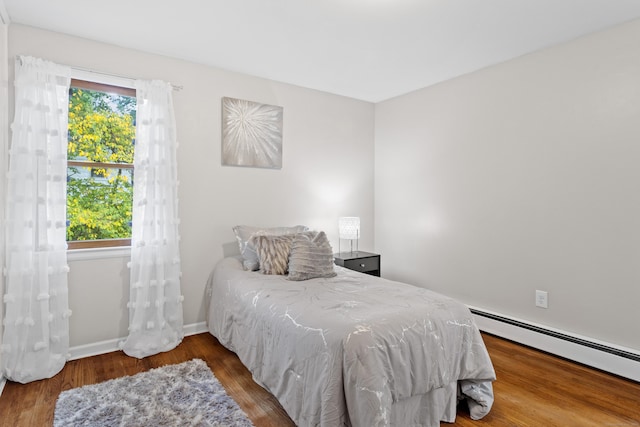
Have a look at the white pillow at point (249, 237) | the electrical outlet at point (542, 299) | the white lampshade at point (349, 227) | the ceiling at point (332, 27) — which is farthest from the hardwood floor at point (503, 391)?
the ceiling at point (332, 27)

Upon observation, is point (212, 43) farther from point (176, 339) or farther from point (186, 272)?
point (176, 339)

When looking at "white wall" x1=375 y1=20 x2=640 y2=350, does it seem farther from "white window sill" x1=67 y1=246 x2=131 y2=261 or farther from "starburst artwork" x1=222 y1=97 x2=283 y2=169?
"white window sill" x1=67 y1=246 x2=131 y2=261

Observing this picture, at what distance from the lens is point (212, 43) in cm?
286

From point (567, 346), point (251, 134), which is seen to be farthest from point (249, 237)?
point (567, 346)

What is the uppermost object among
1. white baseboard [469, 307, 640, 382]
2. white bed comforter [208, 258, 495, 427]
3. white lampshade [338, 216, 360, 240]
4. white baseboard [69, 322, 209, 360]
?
white lampshade [338, 216, 360, 240]

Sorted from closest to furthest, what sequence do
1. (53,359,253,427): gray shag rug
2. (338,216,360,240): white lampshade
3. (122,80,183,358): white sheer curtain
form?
(53,359,253,427): gray shag rug
(122,80,183,358): white sheer curtain
(338,216,360,240): white lampshade

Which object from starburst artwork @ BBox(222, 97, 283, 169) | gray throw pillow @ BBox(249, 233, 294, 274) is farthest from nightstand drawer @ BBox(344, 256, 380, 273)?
starburst artwork @ BBox(222, 97, 283, 169)

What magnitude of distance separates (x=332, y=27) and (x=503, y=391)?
2.74 metres

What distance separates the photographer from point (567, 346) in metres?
2.78

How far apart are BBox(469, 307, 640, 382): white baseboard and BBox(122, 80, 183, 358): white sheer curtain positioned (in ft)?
9.20

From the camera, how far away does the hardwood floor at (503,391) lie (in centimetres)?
203

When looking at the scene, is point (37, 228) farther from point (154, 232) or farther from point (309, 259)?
point (309, 259)

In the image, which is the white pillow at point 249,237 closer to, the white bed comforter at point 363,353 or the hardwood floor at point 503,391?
the white bed comforter at point 363,353

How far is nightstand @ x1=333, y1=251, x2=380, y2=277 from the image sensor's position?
3.82 meters
